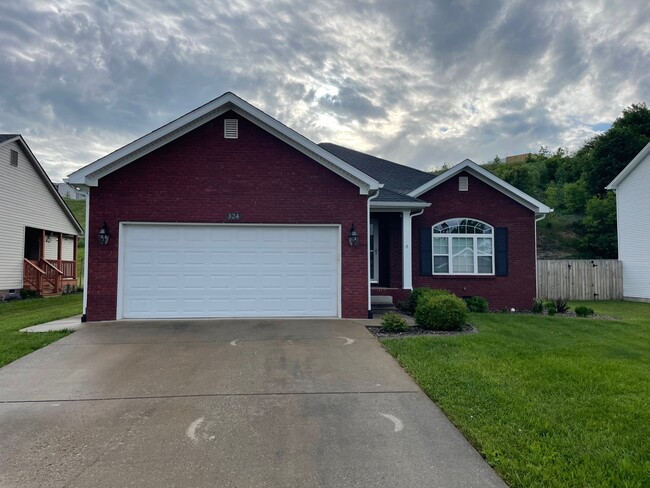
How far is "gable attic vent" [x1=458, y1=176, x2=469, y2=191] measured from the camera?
13.6 metres

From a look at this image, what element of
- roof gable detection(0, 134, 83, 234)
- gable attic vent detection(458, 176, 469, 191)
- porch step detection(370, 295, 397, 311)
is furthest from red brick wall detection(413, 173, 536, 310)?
roof gable detection(0, 134, 83, 234)

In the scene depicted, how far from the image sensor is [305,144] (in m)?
9.98

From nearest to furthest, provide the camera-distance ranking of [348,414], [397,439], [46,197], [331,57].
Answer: [397,439], [348,414], [331,57], [46,197]

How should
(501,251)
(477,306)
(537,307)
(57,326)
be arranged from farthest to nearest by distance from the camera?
1. (501,251)
2. (537,307)
3. (477,306)
4. (57,326)

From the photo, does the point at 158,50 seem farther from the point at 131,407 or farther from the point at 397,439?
the point at 397,439

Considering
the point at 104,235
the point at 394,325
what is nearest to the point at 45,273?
the point at 104,235

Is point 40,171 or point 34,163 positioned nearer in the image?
point 34,163

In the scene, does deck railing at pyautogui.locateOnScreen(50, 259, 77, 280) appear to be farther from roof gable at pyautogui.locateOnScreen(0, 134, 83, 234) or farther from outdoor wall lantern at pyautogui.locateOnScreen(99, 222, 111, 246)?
outdoor wall lantern at pyautogui.locateOnScreen(99, 222, 111, 246)

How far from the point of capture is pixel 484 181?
13.6 m

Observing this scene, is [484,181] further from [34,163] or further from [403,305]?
[34,163]

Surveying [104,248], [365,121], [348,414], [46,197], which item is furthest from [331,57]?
[46,197]

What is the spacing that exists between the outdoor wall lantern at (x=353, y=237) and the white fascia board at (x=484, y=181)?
3844 millimetres

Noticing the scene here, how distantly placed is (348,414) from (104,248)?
769 centimetres

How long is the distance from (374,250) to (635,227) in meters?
14.6
